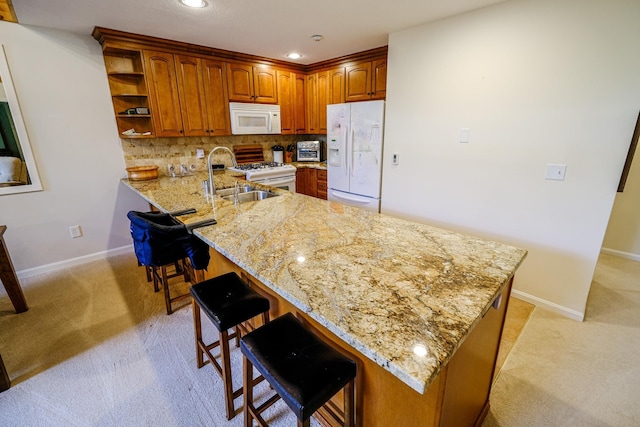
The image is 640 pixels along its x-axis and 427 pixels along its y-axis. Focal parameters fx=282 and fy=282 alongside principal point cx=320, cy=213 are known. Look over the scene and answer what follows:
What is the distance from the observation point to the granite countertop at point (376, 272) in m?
0.75

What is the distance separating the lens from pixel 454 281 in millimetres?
1034

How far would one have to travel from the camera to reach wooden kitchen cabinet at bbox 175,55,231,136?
3234mm

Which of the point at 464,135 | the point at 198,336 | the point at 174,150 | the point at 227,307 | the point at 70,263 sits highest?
the point at 464,135

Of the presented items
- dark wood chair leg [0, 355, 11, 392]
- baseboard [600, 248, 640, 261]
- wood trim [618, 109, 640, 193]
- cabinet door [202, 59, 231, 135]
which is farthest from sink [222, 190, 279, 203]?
baseboard [600, 248, 640, 261]

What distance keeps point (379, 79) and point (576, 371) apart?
323cm

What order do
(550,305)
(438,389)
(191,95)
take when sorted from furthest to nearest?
1. (191,95)
2. (550,305)
3. (438,389)

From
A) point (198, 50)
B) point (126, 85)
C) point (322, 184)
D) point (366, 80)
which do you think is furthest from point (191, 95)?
point (366, 80)

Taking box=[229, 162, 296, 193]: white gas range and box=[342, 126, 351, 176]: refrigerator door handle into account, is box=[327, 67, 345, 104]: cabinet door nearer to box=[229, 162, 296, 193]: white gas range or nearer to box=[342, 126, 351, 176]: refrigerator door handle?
box=[342, 126, 351, 176]: refrigerator door handle

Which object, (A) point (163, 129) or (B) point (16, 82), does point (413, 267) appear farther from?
(B) point (16, 82)

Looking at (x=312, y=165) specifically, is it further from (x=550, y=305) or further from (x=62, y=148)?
(x=550, y=305)

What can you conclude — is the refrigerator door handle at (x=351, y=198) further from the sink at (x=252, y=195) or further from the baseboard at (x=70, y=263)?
the baseboard at (x=70, y=263)

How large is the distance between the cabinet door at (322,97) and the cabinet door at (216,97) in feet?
4.48

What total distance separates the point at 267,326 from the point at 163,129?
A: 9.50ft

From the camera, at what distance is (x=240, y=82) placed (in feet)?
12.1
